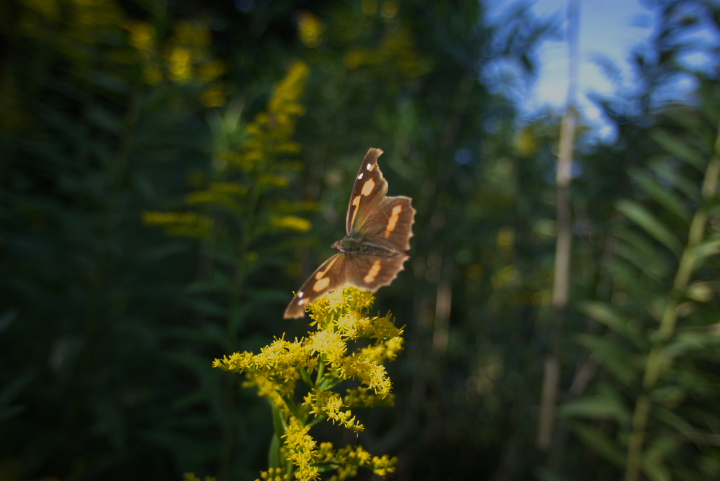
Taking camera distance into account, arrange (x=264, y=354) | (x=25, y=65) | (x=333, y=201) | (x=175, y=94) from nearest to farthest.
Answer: (x=264, y=354), (x=175, y=94), (x=333, y=201), (x=25, y=65)

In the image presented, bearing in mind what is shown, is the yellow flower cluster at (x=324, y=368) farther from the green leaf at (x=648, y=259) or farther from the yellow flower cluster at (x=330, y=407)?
the green leaf at (x=648, y=259)

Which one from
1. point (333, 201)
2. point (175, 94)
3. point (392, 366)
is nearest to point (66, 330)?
point (175, 94)

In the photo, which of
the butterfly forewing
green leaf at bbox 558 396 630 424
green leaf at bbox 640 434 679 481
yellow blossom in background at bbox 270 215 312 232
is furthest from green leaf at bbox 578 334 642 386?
yellow blossom in background at bbox 270 215 312 232

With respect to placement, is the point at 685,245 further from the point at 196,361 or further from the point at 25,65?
the point at 25,65

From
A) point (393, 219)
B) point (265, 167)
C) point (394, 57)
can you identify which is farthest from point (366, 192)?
point (394, 57)

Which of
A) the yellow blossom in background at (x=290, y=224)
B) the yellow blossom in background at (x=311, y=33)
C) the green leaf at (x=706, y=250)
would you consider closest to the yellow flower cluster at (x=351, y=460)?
the yellow blossom in background at (x=290, y=224)
